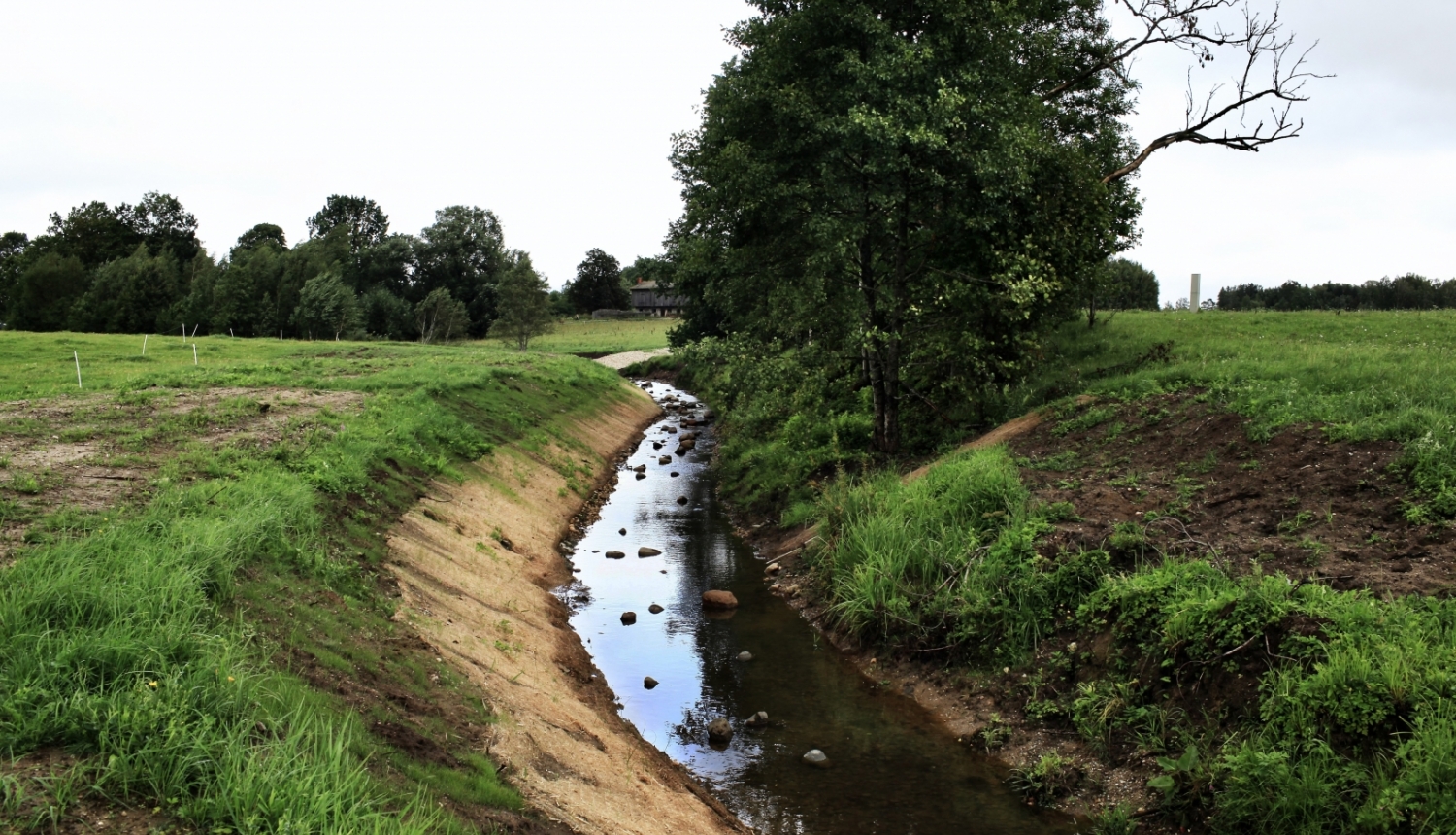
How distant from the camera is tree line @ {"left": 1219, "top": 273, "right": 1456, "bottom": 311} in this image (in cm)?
3462

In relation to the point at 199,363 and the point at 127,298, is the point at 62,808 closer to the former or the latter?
the point at 199,363

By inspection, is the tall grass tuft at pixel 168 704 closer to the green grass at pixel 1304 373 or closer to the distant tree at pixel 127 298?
the green grass at pixel 1304 373

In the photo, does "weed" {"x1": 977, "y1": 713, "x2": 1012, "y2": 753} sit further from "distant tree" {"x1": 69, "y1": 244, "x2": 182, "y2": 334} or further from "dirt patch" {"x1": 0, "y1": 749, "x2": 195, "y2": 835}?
"distant tree" {"x1": 69, "y1": 244, "x2": 182, "y2": 334}

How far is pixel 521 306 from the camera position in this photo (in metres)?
77.6

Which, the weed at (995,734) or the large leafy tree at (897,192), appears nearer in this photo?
the weed at (995,734)

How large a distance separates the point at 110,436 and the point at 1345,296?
1808 inches

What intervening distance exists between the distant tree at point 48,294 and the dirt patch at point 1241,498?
86311 millimetres

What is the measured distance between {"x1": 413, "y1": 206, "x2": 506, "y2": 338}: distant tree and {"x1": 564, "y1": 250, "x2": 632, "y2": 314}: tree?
28.9m

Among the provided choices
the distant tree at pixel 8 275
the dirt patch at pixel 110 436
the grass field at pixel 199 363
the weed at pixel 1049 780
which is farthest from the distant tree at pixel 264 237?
the weed at pixel 1049 780

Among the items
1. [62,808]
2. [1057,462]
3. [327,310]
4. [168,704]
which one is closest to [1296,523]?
[1057,462]

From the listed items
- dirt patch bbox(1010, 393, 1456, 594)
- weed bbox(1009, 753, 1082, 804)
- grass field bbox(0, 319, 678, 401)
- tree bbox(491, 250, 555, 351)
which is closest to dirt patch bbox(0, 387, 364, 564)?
grass field bbox(0, 319, 678, 401)

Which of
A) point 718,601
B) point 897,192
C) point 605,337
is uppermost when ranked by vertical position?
point 897,192

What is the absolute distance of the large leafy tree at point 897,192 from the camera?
1947 cm

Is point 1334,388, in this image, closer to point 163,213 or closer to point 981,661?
point 981,661
